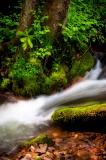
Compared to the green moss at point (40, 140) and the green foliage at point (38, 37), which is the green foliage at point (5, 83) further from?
the green moss at point (40, 140)

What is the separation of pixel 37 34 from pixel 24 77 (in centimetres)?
132

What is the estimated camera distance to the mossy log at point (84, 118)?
4955mm

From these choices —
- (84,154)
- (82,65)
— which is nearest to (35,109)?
(82,65)

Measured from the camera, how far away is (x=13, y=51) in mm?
7711

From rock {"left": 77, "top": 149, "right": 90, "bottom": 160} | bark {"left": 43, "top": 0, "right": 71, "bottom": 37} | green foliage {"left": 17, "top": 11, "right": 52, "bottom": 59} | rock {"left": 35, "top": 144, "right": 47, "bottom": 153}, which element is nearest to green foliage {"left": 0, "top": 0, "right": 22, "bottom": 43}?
green foliage {"left": 17, "top": 11, "right": 52, "bottom": 59}

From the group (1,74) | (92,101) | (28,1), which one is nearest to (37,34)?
(28,1)

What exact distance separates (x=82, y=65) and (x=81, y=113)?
3845 millimetres

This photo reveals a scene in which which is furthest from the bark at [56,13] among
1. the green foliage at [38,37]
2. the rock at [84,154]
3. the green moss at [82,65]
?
the rock at [84,154]

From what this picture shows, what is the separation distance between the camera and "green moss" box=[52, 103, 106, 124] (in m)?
4.95

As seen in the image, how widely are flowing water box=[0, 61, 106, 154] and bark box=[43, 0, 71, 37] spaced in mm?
1902

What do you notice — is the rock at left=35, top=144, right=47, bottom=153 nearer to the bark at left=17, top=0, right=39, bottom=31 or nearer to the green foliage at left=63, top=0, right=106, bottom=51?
the green foliage at left=63, top=0, right=106, bottom=51

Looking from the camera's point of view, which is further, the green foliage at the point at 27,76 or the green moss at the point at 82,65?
the green moss at the point at 82,65

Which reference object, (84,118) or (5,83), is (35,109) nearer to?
(5,83)

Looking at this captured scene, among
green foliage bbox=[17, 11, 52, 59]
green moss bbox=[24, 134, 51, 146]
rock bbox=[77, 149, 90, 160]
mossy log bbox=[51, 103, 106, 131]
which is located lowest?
rock bbox=[77, 149, 90, 160]
